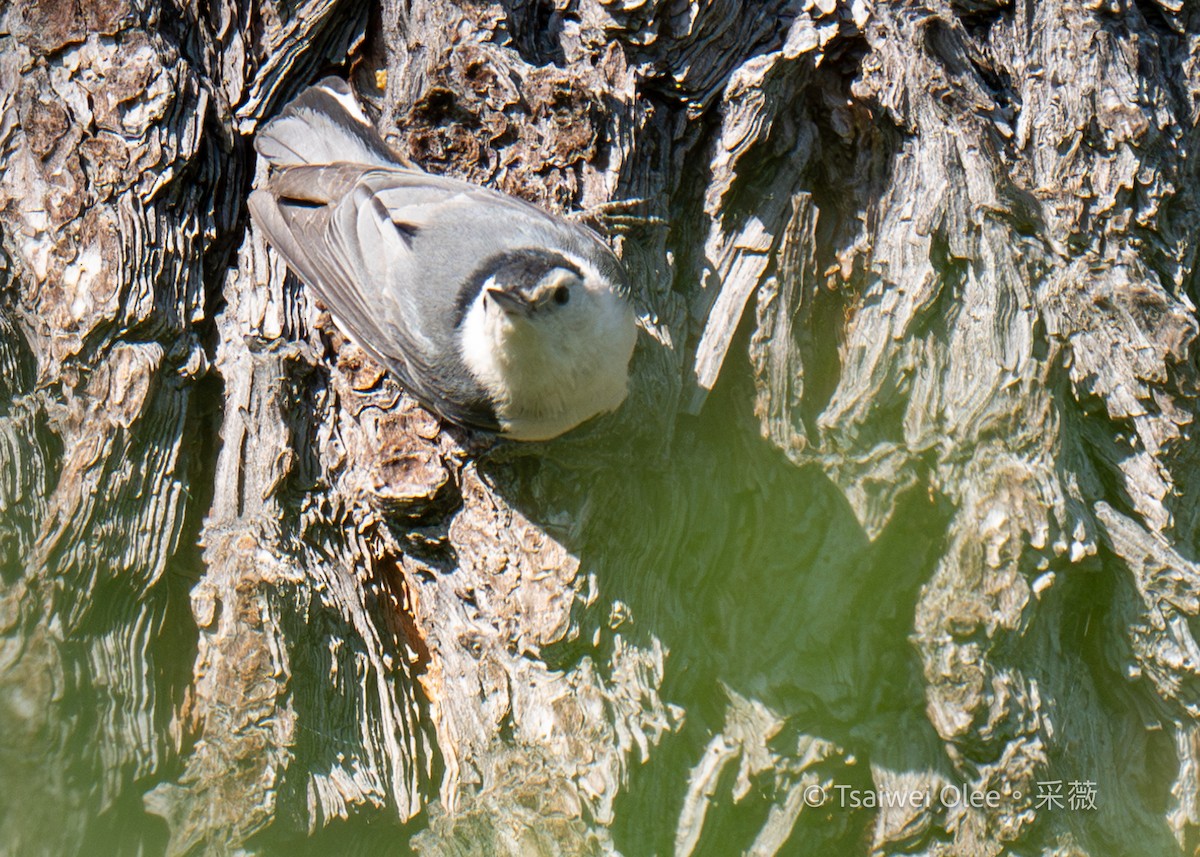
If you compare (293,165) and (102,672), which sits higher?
(293,165)

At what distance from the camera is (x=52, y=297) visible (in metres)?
2.09

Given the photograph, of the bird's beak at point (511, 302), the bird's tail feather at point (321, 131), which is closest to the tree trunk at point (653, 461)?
the bird's tail feather at point (321, 131)

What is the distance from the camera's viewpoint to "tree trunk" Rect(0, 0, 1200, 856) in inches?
81.7

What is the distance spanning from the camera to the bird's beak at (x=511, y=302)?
1898 mm

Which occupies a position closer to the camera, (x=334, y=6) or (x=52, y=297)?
(x=52, y=297)

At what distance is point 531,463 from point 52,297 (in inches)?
43.1

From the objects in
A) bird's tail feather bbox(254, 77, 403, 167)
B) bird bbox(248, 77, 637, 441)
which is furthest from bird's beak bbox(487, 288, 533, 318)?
bird's tail feather bbox(254, 77, 403, 167)

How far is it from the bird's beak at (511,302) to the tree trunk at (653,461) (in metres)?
0.32

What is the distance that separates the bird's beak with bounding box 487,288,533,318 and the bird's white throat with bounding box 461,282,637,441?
0.15 ft

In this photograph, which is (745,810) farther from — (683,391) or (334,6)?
(334,6)

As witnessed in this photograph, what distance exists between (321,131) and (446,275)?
1.44 ft

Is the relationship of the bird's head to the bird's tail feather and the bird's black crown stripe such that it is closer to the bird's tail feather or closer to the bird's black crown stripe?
the bird's black crown stripe

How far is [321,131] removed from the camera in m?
2.21

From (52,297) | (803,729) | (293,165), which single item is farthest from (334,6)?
(803,729)
